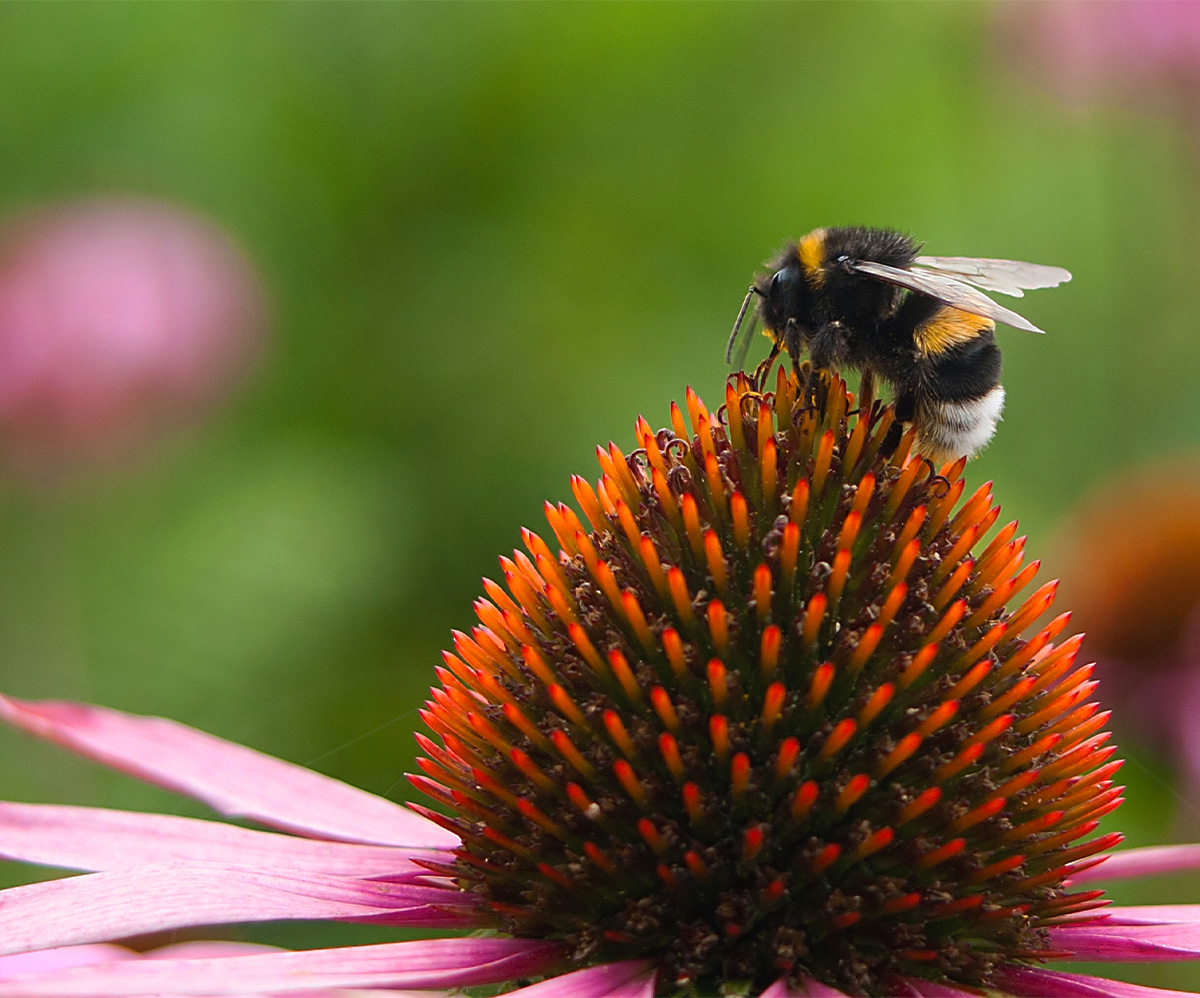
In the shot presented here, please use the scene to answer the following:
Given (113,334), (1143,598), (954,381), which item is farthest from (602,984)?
(113,334)

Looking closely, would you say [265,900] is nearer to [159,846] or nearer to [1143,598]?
[159,846]

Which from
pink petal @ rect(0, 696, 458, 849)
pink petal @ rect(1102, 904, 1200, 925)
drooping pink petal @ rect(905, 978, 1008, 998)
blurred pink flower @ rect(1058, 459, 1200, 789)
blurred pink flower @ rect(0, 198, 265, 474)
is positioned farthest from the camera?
blurred pink flower @ rect(0, 198, 265, 474)

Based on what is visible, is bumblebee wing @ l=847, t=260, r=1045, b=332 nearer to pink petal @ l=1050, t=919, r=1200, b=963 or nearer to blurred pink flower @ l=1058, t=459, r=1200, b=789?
pink petal @ l=1050, t=919, r=1200, b=963

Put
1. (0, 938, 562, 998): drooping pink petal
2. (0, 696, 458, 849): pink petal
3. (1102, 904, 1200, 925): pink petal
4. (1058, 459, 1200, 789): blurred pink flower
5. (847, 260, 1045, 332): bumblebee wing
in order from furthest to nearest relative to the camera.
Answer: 1. (1058, 459, 1200, 789): blurred pink flower
2. (0, 696, 458, 849): pink petal
3. (1102, 904, 1200, 925): pink petal
4. (847, 260, 1045, 332): bumblebee wing
5. (0, 938, 562, 998): drooping pink petal

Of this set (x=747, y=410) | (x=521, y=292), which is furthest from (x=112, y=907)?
(x=521, y=292)

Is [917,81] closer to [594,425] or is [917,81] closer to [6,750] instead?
[594,425]

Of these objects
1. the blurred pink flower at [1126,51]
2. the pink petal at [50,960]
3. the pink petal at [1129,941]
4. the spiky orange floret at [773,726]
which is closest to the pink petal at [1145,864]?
the pink petal at [1129,941]

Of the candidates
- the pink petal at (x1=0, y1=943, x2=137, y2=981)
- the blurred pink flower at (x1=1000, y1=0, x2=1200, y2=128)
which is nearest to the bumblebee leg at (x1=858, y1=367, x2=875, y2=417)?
the pink petal at (x1=0, y1=943, x2=137, y2=981)

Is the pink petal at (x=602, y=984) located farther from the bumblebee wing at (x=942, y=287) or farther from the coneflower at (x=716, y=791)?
the bumblebee wing at (x=942, y=287)
